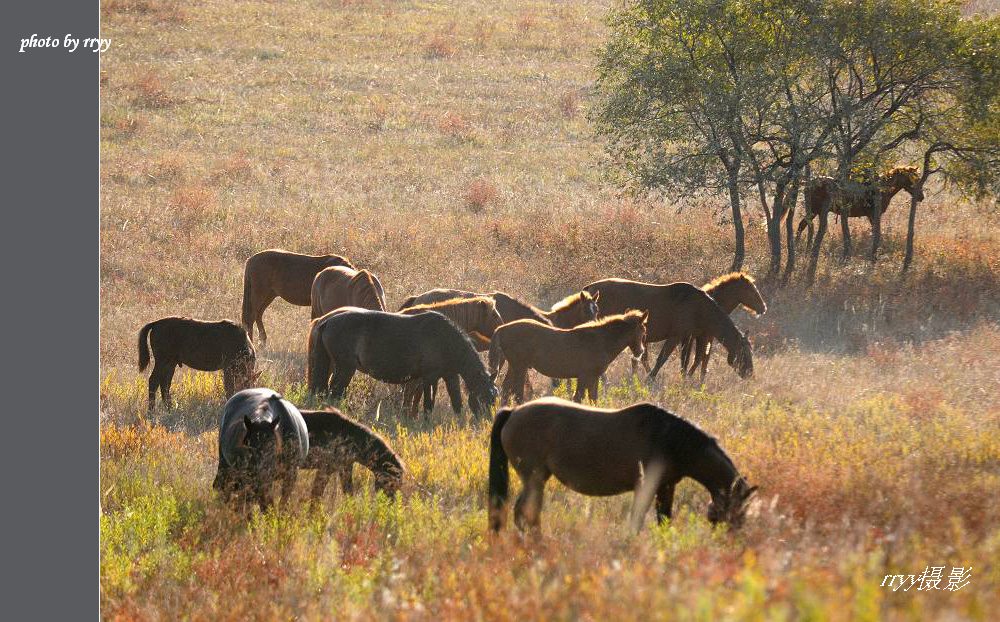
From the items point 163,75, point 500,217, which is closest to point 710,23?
point 500,217

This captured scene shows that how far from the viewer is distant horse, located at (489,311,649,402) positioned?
1129 centimetres

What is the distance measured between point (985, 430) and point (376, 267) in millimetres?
13295

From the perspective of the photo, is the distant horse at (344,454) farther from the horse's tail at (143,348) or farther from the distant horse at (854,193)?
the distant horse at (854,193)

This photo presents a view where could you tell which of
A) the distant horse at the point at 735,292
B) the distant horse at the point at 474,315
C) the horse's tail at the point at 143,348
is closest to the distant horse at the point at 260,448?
the horse's tail at the point at 143,348

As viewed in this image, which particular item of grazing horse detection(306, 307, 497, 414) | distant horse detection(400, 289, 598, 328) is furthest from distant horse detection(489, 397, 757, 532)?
distant horse detection(400, 289, 598, 328)

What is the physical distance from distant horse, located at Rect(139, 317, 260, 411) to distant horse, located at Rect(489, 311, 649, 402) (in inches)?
119

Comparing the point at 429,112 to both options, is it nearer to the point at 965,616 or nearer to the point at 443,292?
the point at 443,292

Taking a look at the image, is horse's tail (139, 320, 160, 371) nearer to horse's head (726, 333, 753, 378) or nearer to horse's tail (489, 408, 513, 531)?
horse's tail (489, 408, 513, 531)

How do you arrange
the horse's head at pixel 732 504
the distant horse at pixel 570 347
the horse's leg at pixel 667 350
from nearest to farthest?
the horse's head at pixel 732 504 → the distant horse at pixel 570 347 → the horse's leg at pixel 667 350

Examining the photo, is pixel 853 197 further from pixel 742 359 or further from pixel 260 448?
pixel 260 448

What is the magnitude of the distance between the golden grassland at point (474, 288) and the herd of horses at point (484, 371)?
1.06 feet

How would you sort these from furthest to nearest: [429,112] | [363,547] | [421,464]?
[429,112] → [421,464] → [363,547]

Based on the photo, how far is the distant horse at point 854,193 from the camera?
20469 mm

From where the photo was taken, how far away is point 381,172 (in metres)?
28.8
